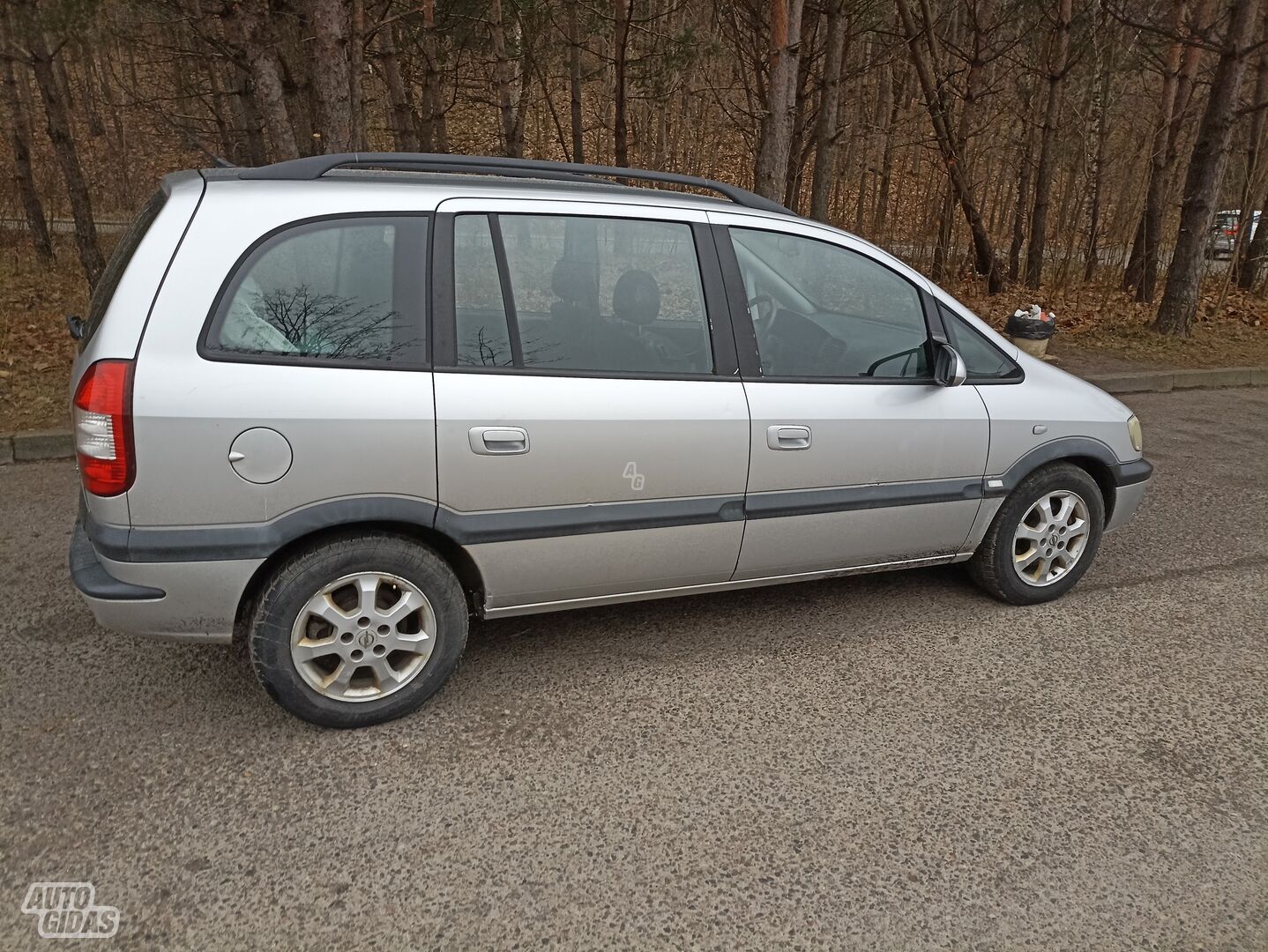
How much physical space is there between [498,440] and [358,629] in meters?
0.79

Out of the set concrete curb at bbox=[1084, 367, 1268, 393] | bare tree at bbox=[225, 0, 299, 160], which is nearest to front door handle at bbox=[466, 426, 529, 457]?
bare tree at bbox=[225, 0, 299, 160]

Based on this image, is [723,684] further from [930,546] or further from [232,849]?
[232,849]

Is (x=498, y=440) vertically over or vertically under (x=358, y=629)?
over

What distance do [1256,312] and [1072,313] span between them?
2560 millimetres

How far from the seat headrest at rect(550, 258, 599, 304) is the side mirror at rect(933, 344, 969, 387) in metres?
1.48

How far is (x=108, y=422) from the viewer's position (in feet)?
8.64

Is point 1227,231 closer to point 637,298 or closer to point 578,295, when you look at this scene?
point 637,298

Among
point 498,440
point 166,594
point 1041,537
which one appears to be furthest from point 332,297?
point 1041,537

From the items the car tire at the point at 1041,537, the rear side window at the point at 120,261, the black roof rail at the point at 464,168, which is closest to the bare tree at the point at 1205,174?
the car tire at the point at 1041,537

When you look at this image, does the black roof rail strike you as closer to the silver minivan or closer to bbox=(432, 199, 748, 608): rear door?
the silver minivan

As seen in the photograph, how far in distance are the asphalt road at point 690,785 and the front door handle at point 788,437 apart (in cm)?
88

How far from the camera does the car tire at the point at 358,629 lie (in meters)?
2.90

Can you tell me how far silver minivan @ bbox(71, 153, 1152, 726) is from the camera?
275 cm

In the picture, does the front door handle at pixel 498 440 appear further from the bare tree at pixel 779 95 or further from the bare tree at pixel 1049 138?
the bare tree at pixel 1049 138
